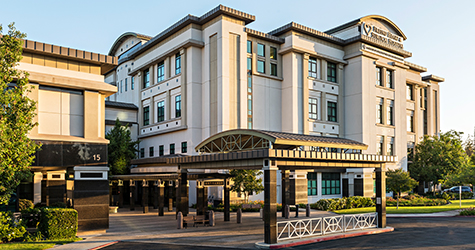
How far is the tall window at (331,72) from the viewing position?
161 feet

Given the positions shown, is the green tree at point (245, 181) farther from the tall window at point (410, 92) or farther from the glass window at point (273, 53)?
the tall window at point (410, 92)

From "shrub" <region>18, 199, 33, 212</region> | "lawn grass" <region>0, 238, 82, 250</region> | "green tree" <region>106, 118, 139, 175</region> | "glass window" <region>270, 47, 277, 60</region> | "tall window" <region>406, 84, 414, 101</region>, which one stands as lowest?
"lawn grass" <region>0, 238, 82, 250</region>

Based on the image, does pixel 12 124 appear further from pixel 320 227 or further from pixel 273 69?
pixel 273 69

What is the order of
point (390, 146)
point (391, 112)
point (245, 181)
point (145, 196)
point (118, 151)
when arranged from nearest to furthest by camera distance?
1. point (245, 181)
2. point (145, 196)
3. point (118, 151)
4. point (390, 146)
5. point (391, 112)

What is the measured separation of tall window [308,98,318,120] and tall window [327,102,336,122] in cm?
234

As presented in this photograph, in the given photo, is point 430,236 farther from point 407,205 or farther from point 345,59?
point 345,59

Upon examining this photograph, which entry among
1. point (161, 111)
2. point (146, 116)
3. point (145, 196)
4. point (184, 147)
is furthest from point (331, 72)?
point (145, 196)

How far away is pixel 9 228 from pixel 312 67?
117 ft

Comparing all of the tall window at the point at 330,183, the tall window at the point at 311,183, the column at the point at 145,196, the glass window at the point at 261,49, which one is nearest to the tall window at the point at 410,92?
the tall window at the point at 330,183

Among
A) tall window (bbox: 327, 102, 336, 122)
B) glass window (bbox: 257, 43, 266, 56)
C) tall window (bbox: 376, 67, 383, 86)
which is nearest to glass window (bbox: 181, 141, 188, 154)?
glass window (bbox: 257, 43, 266, 56)

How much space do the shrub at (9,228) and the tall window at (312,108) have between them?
108 ft

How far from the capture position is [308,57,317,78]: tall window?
4703 cm

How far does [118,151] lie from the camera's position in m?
43.6

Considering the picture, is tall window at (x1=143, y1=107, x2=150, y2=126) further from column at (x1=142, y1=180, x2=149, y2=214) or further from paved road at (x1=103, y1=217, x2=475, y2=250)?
paved road at (x1=103, y1=217, x2=475, y2=250)
